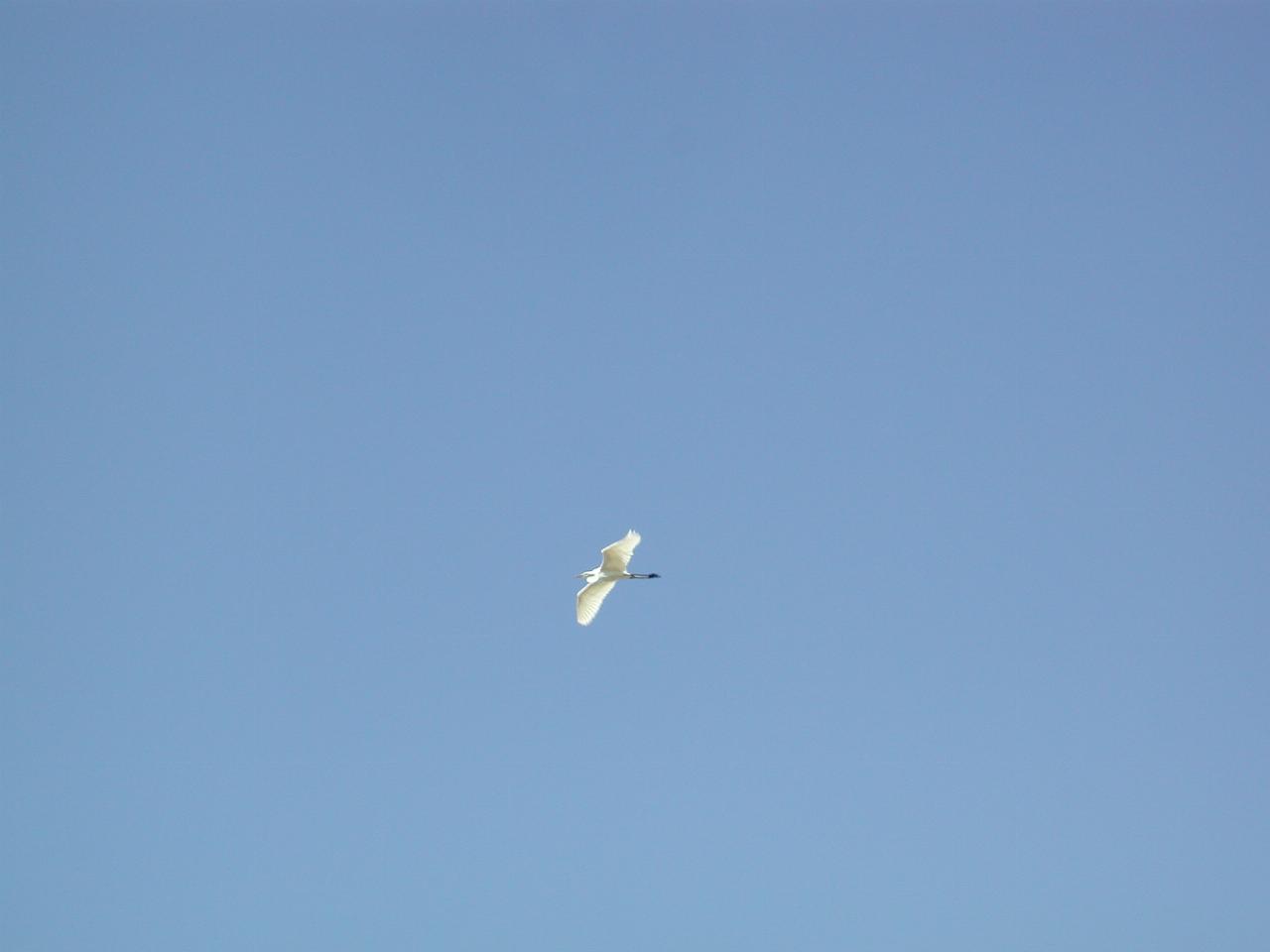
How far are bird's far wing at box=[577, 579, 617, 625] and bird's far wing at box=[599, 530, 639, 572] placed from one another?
2.72 feet

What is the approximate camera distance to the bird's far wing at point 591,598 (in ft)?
251

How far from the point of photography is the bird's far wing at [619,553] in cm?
7394

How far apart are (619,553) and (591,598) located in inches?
114

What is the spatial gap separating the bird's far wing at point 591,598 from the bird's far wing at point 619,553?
830 mm

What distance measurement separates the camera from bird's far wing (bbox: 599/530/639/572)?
73.9 meters

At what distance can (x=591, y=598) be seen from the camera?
77.1m

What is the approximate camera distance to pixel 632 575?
254ft

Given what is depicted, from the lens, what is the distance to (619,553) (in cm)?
7500

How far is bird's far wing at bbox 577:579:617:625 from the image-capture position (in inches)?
3017
